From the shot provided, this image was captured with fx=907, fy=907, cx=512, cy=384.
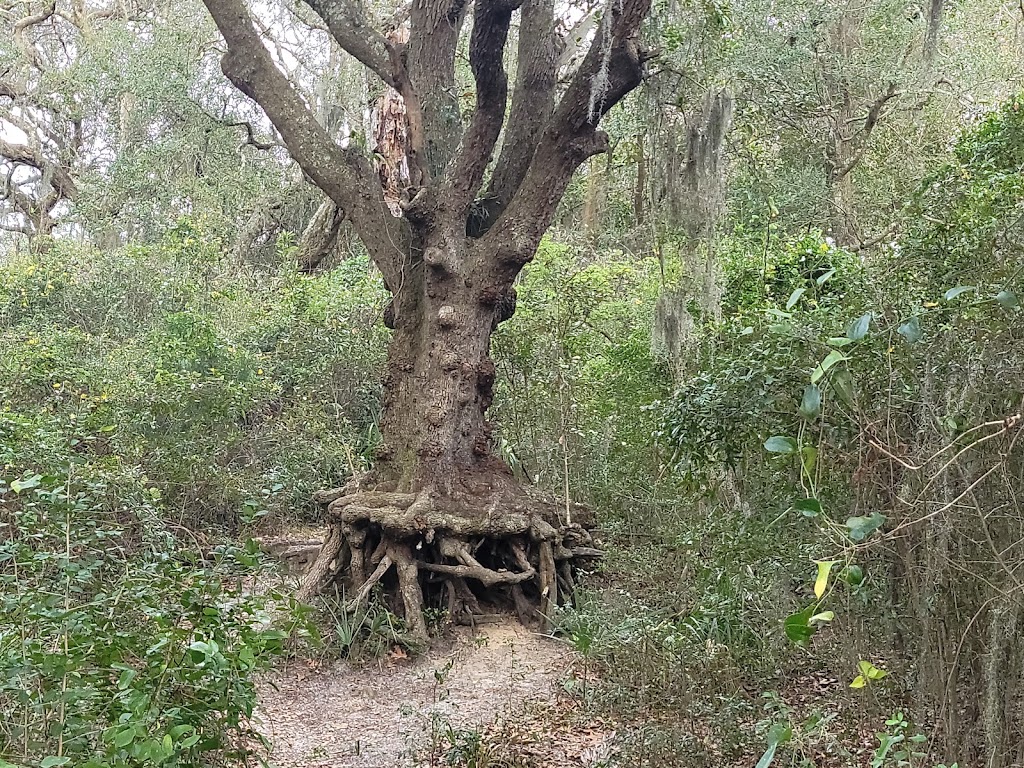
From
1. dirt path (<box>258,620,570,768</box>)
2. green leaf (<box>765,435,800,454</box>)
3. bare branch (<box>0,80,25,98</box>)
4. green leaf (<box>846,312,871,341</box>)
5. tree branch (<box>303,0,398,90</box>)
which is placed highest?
bare branch (<box>0,80,25,98</box>)

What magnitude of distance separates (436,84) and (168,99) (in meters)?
7.52

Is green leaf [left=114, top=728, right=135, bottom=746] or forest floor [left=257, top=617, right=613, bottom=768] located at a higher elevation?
green leaf [left=114, top=728, right=135, bottom=746]

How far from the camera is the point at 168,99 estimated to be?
13.1m

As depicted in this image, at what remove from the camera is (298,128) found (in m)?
6.94

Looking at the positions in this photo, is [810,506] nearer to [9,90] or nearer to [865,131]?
[865,131]

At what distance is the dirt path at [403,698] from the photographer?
4.72 meters

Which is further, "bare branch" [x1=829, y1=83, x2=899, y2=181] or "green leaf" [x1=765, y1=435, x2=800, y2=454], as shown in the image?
"bare branch" [x1=829, y1=83, x2=899, y2=181]

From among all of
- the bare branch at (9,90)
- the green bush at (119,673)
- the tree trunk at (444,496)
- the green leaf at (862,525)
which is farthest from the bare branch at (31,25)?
the green leaf at (862,525)

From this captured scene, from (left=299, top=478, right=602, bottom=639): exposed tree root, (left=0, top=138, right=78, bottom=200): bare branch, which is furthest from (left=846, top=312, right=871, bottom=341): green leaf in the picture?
(left=0, top=138, right=78, bottom=200): bare branch

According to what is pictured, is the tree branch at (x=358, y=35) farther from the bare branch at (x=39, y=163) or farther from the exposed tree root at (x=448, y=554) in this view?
the bare branch at (x=39, y=163)

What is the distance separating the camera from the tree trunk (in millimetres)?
6531

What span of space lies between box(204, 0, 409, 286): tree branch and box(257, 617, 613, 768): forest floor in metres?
3.12

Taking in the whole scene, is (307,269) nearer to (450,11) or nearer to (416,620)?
(450,11)

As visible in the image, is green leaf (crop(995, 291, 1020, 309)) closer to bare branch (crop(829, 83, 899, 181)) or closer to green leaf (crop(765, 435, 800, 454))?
green leaf (crop(765, 435, 800, 454))
